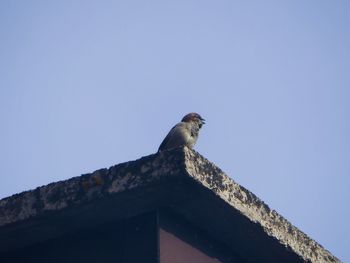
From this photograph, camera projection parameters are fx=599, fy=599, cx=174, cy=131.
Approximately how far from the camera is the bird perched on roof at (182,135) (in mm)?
5790

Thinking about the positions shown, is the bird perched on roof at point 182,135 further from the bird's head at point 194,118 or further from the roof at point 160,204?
the roof at point 160,204

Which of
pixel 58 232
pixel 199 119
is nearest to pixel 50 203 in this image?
pixel 58 232

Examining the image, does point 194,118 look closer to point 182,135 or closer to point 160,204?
point 182,135

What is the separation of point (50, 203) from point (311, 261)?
1078 millimetres

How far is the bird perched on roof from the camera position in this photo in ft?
19.0

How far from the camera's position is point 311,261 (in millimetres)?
2445

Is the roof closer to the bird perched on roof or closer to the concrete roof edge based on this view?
the concrete roof edge

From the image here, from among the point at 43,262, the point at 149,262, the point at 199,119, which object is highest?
the point at 199,119

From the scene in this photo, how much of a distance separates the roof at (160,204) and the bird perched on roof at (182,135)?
329 centimetres

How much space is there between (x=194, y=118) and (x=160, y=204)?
4.69 m

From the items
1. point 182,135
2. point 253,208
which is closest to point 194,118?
point 182,135

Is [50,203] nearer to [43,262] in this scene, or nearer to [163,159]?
[43,262]

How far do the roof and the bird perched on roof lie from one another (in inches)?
129

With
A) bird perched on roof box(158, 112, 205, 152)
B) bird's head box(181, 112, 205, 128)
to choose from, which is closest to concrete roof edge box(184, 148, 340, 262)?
bird perched on roof box(158, 112, 205, 152)
